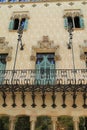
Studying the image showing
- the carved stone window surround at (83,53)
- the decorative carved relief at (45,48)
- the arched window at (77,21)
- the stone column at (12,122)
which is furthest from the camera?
the arched window at (77,21)

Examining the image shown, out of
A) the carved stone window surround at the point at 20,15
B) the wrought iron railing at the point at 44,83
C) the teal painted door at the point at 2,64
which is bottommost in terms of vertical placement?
the wrought iron railing at the point at 44,83

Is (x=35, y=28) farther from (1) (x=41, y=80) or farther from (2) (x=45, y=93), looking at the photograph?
(2) (x=45, y=93)

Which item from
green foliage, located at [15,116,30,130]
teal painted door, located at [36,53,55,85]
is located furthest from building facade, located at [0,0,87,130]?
green foliage, located at [15,116,30,130]

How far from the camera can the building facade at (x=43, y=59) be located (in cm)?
1216

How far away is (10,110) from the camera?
12289 millimetres

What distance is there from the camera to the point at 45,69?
13844 millimetres

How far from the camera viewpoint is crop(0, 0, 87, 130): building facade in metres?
12.2

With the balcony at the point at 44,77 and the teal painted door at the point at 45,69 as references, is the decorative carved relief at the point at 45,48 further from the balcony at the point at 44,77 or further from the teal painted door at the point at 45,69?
the balcony at the point at 44,77

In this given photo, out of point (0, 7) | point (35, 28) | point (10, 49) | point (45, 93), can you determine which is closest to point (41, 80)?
point (45, 93)

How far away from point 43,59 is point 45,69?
1.38 m

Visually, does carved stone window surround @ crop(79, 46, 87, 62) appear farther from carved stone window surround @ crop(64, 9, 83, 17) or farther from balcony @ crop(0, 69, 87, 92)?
carved stone window surround @ crop(64, 9, 83, 17)

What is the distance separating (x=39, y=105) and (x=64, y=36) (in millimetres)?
5567

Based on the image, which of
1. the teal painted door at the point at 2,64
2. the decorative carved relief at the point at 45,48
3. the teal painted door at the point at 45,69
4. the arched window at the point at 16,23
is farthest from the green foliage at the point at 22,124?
the arched window at the point at 16,23

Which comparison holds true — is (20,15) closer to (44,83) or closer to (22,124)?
(44,83)
